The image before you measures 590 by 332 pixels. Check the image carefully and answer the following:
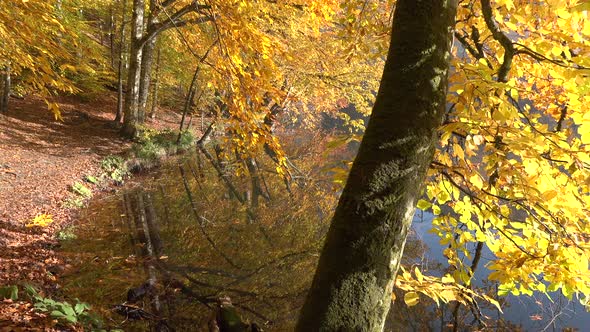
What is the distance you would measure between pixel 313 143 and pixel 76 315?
72.3 feet

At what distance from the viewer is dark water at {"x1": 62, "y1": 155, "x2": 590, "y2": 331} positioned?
5301 millimetres

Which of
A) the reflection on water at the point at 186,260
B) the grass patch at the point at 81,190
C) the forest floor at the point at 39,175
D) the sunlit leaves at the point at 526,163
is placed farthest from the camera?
the grass patch at the point at 81,190

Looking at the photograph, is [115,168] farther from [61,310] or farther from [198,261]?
[61,310]

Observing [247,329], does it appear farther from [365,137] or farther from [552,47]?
[552,47]

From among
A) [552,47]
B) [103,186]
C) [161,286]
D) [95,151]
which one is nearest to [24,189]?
[103,186]

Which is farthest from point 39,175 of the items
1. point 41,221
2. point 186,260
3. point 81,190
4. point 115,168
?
point 186,260

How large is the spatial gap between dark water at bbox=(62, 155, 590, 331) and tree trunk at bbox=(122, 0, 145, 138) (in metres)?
2.39

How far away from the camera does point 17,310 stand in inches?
140

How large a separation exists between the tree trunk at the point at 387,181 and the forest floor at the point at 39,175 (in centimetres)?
314

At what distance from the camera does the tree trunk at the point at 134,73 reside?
39.2 ft

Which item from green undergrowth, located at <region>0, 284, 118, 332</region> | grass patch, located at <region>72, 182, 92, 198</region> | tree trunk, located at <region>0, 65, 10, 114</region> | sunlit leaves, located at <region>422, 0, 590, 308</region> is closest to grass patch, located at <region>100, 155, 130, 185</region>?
grass patch, located at <region>72, 182, 92, 198</region>

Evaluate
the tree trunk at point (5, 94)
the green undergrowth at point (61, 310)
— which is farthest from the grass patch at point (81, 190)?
the tree trunk at point (5, 94)

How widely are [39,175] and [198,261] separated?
4.88 metres

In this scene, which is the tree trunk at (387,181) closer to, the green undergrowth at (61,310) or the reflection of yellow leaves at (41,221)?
the green undergrowth at (61,310)
